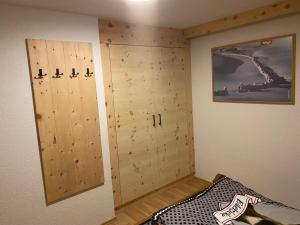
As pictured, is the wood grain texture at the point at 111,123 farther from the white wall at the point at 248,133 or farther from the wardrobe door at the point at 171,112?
the white wall at the point at 248,133

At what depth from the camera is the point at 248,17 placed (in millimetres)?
2775

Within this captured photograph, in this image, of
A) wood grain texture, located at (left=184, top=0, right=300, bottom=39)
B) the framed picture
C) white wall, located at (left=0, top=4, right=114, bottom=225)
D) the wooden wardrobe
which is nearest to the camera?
white wall, located at (left=0, top=4, right=114, bottom=225)

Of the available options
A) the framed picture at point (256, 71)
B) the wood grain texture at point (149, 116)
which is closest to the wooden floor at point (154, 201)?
the wood grain texture at point (149, 116)

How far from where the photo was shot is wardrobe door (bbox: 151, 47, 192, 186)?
3.42 m

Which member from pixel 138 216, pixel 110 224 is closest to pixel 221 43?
pixel 138 216

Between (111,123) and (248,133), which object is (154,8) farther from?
(248,133)

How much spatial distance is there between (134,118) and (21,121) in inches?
54.8

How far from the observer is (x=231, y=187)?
215 centimetres

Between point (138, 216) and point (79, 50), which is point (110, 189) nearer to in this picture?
point (138, 216)

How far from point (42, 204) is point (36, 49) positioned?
1555 millimetres

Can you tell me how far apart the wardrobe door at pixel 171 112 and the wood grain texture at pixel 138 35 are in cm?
13

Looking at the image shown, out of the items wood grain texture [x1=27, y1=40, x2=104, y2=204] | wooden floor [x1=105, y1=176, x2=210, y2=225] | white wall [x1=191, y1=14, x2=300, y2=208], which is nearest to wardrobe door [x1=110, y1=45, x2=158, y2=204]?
wooden floor [x1=105, y1=176, x2=210, y2=225]

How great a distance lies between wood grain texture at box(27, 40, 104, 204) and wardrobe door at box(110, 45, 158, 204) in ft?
1.24

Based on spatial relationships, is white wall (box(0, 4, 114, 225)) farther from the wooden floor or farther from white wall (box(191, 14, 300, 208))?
white wall (box(191, 14, 300, 208))
